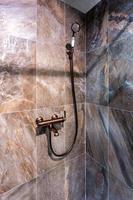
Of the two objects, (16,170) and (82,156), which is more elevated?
(16,170)

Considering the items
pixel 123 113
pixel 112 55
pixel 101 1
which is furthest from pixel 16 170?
pixel 101 1

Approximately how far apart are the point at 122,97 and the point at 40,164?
0.81 m

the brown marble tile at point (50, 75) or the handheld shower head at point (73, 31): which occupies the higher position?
the handheld shower head at point (73, 31)

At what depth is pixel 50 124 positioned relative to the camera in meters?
1.12

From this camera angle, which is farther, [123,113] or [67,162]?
[67,162]

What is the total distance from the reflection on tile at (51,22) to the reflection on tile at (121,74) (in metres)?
0.45

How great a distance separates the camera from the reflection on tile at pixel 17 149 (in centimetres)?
93

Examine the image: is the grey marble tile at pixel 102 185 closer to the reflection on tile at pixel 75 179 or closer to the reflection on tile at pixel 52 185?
the reflection on tile at pixel 75 179

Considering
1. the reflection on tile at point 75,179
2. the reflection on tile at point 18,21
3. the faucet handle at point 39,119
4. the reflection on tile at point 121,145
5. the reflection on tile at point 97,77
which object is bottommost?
the reflection on tile at point 75,179

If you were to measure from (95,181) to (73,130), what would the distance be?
0.54 metres

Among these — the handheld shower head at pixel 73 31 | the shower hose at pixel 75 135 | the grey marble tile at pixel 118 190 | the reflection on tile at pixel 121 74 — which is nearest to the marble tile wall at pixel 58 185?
the shower hose at pixel 75 135

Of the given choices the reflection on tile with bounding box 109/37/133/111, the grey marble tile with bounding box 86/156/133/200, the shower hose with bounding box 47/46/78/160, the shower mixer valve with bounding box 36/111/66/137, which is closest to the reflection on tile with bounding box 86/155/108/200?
the grey marble tile with bounding box 86/156/133/200

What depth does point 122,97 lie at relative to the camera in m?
1.03

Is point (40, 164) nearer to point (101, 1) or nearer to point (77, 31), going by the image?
point (77, 31)
